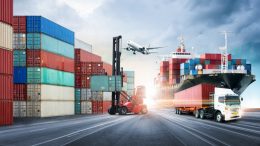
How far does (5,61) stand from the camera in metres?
29.8

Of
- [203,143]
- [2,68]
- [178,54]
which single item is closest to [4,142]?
[203,143]

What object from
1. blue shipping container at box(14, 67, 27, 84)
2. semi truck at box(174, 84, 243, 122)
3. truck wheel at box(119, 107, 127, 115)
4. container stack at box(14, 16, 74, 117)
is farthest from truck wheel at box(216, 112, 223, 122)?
blue shipping container at box(14, 67, 27, 84)

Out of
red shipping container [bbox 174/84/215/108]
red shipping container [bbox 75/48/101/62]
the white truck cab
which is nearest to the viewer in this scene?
the white truck cab

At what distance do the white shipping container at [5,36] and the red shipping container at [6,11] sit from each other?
413 mm

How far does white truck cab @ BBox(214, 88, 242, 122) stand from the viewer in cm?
3139

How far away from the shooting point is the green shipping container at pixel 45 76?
44.2m

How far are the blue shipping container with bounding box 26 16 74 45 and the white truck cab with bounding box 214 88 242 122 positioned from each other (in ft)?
75.3

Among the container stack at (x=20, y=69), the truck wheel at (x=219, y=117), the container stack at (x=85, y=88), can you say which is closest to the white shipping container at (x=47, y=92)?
the container stack at (x=20, y=69)

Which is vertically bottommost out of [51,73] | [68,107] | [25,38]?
[68,107]

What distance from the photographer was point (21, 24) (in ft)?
145

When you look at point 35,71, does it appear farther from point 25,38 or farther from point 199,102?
point 199,102

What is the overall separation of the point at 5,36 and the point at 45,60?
589 inches

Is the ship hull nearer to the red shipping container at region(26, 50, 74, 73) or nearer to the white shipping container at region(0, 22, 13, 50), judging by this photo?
the red shipping container at region(26, 50, 74, 73)

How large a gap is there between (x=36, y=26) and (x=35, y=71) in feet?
17.7
